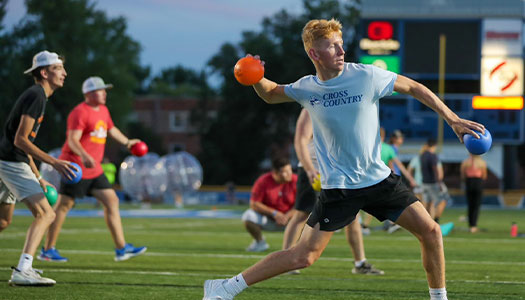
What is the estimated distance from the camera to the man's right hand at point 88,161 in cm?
952

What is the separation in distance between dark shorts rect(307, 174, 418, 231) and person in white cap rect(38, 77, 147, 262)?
4.68 metres

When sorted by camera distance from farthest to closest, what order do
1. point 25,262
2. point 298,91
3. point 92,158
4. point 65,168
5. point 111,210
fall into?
point 111,210
point 92,158
point 25,262
point 65,168
point 298,91

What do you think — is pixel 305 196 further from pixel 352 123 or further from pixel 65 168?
pixel 352 123

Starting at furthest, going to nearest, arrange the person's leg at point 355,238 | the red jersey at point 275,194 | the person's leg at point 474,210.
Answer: the person's leg at point 474,210, the red jersey at point 275,194, the person's leg at point 355,238

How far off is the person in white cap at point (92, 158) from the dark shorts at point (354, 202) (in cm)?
468

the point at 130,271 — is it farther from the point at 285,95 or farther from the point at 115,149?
the point at 115,149

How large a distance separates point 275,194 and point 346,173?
6.57 meters

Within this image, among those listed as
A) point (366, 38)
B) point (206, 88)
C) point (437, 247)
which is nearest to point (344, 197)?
point (437, 247)

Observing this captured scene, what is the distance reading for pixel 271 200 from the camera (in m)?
12.5

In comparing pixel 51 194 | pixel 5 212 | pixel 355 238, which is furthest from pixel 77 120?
pixel 355 238

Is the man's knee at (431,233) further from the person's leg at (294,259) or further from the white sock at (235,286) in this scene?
the white sock at (235,286)

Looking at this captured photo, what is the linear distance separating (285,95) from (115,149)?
244 ft

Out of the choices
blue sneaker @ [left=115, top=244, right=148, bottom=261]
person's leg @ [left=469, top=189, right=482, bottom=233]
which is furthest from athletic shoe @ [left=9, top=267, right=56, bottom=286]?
person's leg @ [left=469, top=189, right=482, bottom=233]

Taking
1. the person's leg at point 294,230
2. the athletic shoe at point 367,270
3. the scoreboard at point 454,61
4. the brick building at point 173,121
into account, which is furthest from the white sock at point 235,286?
the brick building at point 173,121
